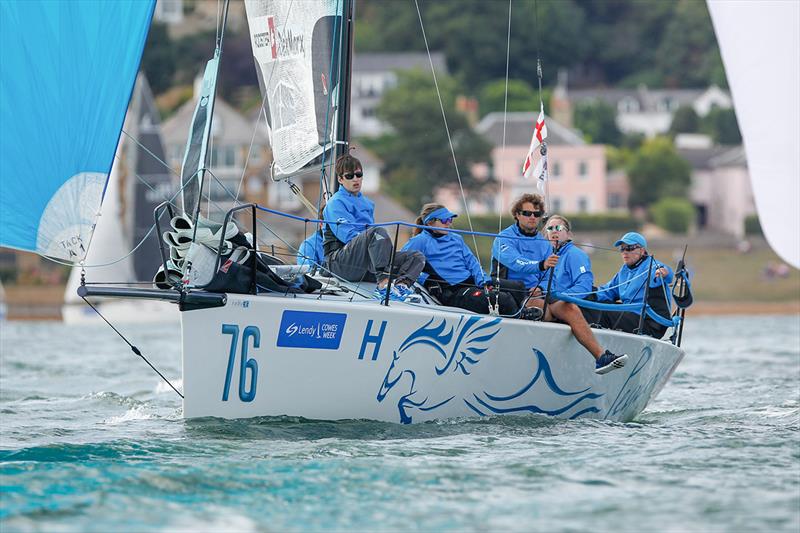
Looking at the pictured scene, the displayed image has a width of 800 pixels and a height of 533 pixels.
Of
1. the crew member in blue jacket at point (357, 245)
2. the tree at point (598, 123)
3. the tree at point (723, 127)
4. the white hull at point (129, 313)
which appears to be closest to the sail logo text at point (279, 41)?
the crew member in blue jacket at point (357, 245)

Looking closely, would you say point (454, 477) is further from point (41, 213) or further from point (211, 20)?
point (211, 20)

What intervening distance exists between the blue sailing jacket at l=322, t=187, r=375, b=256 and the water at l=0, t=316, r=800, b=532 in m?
1.02

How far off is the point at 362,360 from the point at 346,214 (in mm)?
957

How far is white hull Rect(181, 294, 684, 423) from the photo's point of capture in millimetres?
6938

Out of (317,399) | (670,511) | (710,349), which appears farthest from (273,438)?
(710,349)

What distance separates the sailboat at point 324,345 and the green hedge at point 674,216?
45387 mm

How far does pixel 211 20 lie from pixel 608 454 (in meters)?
80.6

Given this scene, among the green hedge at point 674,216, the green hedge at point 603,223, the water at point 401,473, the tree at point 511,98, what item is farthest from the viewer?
the tree at point 511,98

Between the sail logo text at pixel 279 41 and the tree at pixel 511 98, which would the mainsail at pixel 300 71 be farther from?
the tree at pixel 511 98

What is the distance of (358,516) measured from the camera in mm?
5445

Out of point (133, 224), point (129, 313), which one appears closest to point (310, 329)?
point (133, 224)

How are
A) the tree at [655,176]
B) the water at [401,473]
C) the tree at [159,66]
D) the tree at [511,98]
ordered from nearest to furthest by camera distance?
the water at [401,473] < the tree at [655,176] < the tree at [159,66] < the tree at [511,98]

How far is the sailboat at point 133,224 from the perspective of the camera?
93.2 ft

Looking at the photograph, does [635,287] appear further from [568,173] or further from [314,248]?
[568,173]
